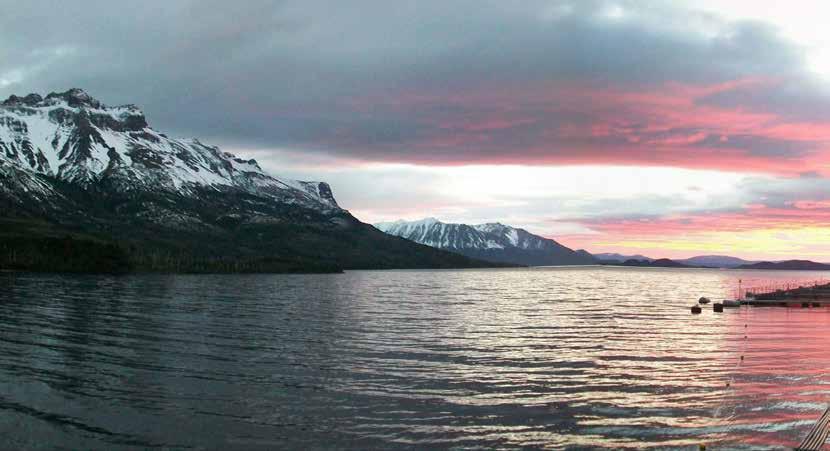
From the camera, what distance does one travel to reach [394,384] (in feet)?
150

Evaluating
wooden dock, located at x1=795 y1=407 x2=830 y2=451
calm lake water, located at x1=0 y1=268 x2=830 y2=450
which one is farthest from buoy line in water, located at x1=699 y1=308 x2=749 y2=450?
wooden dock, located at x1=795 y1=407 x2=830 y2=451

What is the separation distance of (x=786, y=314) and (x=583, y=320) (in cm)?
4961

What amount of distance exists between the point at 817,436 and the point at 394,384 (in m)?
25.3

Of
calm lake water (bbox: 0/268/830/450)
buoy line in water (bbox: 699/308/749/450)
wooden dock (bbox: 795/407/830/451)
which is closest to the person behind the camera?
wooden dock (bbox: 795/407/830/451)

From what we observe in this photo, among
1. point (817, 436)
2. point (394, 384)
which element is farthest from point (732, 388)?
point (394, 384)

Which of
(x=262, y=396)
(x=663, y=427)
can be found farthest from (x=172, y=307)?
(x=663, y=427)

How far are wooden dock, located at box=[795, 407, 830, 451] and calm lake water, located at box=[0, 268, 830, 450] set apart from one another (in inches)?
27.1

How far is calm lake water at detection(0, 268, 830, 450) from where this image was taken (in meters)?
33.3

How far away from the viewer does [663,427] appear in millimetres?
35531

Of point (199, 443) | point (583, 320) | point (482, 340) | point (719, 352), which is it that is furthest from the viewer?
point (583, 320)

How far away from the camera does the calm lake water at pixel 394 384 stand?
33.3 m

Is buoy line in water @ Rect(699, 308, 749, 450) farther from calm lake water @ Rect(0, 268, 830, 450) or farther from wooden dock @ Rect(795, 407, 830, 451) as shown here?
wooden dock @ Rect(795, 407, 830, 451)

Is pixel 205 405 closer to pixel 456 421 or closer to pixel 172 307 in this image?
pixel 456 421

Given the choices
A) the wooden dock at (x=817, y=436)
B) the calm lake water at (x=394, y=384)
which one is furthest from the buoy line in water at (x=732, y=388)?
the wooden dock at (x=817, y=436)
